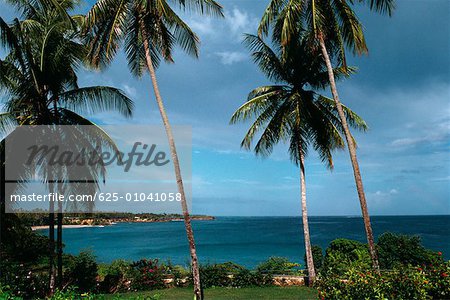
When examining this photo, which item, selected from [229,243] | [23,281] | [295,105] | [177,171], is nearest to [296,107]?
[295,105]

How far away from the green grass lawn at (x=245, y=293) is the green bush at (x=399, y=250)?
393 cm

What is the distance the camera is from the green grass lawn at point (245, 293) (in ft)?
36.8

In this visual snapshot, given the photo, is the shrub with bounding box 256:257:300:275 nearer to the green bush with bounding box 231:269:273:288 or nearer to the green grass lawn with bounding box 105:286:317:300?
the green bush with bounding box 231:269:273:288

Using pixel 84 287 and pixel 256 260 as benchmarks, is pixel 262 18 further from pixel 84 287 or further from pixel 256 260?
pixel 256 260

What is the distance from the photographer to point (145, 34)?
35.9ft

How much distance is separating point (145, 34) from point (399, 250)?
1208 centimetres

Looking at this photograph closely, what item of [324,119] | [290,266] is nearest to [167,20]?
[324,119]

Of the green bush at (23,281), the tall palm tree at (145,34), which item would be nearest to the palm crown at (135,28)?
the tall palm tree at (145,34)

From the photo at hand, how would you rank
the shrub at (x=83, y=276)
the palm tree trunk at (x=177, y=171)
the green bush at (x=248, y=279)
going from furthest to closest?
the green bush at (x=248, y=279)
the shrub at (x=83, y=276)
the palm tree trunk at (x=177, y=171)

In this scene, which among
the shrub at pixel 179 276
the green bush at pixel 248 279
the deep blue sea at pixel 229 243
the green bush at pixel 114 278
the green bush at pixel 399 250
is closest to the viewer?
the green bush at pixel 114 278

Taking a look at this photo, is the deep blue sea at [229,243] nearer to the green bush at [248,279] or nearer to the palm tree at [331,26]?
the green bush at [248,279]

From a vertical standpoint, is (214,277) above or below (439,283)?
below

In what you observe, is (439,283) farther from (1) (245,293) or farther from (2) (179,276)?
(2) (179,276)

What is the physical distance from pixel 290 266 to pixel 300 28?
368 inches
